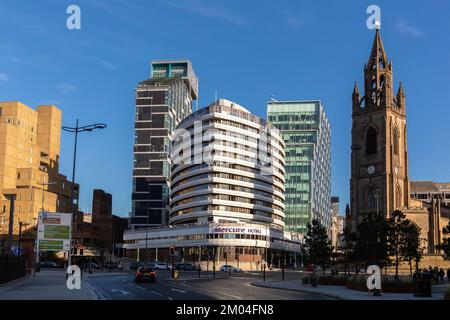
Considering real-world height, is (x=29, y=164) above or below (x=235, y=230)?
above

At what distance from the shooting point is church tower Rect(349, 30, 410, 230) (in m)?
117

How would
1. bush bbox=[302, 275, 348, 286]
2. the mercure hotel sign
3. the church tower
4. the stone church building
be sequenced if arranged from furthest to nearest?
the mercure hotel sign, the church tower, the stone church building, bush bbox=[302, 275, 348, 286]

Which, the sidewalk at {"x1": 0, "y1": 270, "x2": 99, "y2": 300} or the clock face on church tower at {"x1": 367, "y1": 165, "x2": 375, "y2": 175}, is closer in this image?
the sidewalk at {"x1": 0, "y1": 270, "x2": 99, "y2": 300}

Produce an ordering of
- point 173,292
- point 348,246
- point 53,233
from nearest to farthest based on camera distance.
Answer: point 173,292 < point 53,233 < point 348,246

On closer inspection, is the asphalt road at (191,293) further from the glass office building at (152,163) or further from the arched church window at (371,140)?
the glass office building at (152,163)

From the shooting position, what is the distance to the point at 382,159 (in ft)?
390

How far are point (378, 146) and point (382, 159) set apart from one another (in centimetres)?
368

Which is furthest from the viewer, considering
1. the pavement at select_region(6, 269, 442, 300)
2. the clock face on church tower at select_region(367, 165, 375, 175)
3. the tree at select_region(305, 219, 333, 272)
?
the clock face on church tower at select_region(367, 165, 375, 175)

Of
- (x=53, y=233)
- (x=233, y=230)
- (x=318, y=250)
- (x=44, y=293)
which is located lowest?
(x=44, y=293)

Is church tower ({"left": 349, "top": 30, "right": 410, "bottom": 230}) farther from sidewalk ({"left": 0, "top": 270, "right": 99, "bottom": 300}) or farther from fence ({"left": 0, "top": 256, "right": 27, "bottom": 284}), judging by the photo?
sidewalk ({"left": 0, "top": 270, "right": 99, "bottom": 300})

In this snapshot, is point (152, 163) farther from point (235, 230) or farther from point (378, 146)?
point (378, 146)

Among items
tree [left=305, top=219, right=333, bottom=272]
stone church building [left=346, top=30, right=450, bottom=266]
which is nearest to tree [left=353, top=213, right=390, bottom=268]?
tree [left=305, top=219, right=333, bottom=272]

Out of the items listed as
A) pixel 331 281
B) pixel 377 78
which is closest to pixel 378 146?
pixel 377 78
